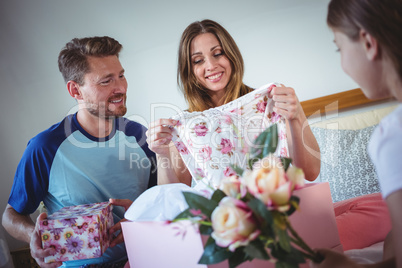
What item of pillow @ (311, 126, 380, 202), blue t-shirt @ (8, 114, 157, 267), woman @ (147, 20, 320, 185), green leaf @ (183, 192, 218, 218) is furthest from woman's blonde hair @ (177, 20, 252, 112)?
green leaf @ (183, 192, 218, 218)

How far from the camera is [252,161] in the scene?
69cm

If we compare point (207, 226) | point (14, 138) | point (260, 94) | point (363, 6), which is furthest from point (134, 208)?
point (14, 138)

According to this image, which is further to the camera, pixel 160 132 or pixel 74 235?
pixel 160 132

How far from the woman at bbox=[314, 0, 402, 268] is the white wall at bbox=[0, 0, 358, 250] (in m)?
1.49

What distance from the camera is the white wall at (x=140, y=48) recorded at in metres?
2.12

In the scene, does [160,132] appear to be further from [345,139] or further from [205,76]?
[345,139]

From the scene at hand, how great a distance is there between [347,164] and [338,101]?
466mm

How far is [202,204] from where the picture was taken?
643mm

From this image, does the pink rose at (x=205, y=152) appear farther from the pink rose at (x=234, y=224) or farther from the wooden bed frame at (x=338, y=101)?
the wooden bed frame at (x=338, y=101)

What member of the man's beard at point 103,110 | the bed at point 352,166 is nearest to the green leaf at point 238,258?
the bed at point 352,166

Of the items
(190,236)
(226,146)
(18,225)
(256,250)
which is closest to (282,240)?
(256,250)

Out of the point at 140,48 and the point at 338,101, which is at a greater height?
the point at 140,48

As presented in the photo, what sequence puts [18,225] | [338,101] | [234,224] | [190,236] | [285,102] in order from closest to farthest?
[234,224]
[190,236]
[285,102]
[18,225]
[338,101]

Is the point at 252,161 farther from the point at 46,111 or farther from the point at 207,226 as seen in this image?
the point at 46,111
